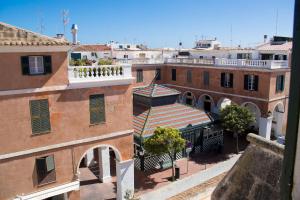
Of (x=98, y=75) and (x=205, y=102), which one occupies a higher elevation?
(x=98, y=75)

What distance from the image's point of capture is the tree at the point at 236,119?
27047mm

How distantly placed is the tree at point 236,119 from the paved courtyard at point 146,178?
2525mm

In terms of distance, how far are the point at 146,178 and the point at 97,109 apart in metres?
8.15

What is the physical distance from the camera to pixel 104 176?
22.4 m

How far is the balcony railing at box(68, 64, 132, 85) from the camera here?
53.5 feet

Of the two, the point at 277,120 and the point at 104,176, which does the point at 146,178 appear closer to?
the point at 104,176

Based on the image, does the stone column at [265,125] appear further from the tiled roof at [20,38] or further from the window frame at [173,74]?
the tiled roof at [20,38]

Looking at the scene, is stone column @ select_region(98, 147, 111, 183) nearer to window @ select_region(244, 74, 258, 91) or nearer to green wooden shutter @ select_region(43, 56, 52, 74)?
green wooden shutter @ select_region(43, 56, 52, 74)

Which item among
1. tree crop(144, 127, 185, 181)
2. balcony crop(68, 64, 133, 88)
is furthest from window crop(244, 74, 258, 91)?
balcony crop(68, 64, 133, 88)

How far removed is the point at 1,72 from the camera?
14234 mm

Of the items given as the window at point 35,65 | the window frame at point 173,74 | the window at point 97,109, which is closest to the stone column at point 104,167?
the window at point 97,109

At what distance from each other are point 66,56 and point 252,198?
13.7m

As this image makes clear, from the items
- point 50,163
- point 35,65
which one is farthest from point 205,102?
point 35,65

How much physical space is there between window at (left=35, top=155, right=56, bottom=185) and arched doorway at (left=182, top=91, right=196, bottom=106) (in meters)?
24.7
